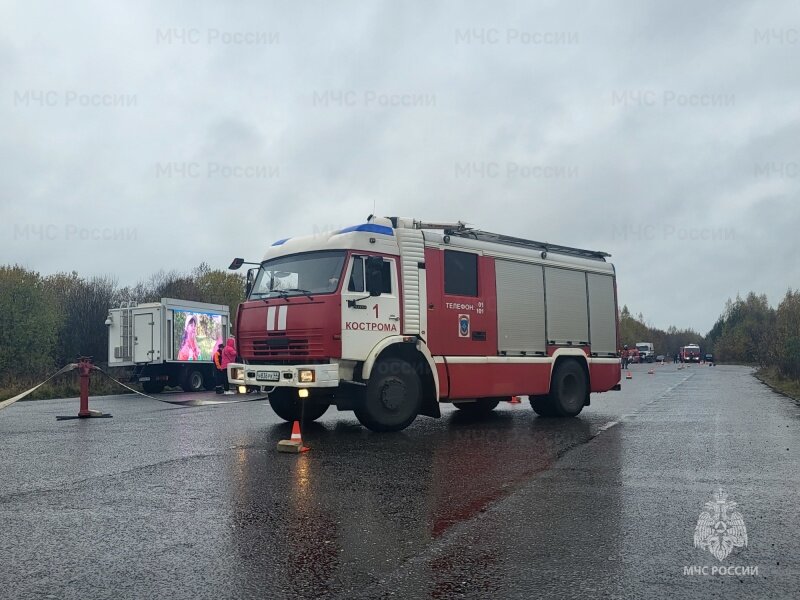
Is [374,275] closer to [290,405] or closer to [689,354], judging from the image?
[290,405]

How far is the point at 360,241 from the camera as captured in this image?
1110 cm

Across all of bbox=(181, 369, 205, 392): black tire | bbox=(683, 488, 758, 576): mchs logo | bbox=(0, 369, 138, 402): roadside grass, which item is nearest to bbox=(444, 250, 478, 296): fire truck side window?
bbox=(683, 488, 758, 576): mchs logo

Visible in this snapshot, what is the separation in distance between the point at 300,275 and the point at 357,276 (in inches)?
39.8

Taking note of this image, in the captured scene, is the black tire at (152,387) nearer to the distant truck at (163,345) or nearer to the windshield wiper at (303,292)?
the distant truck at (163,345)

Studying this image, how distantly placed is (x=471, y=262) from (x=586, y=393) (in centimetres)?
382

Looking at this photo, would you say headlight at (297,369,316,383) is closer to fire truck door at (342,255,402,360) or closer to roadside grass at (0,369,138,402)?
fire truck door at (342,255,402,360)

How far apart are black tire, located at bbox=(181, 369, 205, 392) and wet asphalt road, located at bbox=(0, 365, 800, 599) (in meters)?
14.7

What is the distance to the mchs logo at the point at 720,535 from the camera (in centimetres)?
413

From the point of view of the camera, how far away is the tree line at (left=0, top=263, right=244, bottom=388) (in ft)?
135

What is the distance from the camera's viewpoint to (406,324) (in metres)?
11.3

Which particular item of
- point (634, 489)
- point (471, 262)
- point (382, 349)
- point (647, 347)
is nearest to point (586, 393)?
point (471, 262)

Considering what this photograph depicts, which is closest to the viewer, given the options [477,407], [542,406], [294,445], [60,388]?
[294,445]

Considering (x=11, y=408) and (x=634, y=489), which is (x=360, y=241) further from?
(x=11, y=408)

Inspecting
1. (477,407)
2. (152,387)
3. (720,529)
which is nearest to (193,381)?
(152,387)
